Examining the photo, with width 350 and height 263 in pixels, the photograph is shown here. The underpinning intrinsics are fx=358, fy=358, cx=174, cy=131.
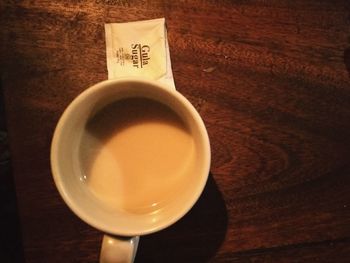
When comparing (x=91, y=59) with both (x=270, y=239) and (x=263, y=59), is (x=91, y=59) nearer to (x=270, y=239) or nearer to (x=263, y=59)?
(x=263, y=59)

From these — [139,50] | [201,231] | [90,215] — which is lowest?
[201,231]

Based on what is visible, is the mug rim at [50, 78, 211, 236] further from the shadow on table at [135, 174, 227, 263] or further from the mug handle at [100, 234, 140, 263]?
the shadow on table at [135, 174, 227, 263]

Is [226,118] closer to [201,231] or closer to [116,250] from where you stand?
[201,231]

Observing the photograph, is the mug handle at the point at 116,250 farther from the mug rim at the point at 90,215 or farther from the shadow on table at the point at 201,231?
the shadow on table at the point at 201,231

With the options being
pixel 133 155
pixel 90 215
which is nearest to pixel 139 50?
pixel 133 155

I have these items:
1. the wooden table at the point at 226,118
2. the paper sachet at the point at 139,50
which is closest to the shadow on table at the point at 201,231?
the wooden table at the point at 226,118

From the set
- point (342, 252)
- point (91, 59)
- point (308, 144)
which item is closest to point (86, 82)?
point (91, 59)
